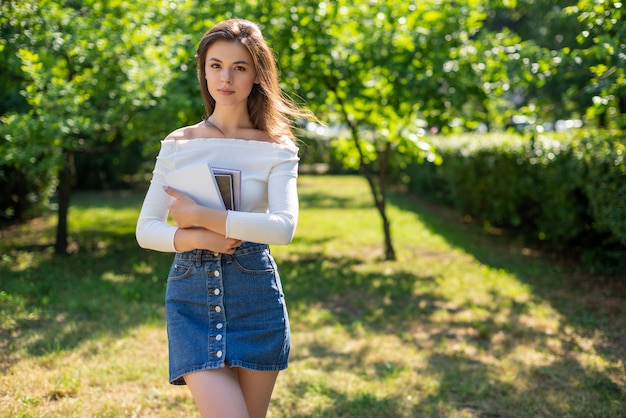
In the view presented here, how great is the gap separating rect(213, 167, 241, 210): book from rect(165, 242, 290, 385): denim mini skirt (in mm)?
172

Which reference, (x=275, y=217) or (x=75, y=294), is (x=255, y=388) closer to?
(x=275, y=217)

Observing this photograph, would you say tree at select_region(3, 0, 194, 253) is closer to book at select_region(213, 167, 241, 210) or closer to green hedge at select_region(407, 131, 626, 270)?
book at select_region(213, 167, 241, 210)

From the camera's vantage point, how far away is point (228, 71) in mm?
2297

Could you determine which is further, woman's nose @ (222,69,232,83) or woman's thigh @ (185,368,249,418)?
woman's nose @ (222,69,232,83)

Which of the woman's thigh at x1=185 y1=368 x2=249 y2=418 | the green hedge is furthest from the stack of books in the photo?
the green hedge

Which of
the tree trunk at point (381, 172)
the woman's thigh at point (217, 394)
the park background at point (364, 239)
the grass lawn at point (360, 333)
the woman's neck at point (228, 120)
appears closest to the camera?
the woman's thigh at point (217, 394)

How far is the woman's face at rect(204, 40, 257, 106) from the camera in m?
2.29

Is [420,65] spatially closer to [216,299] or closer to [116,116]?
[116,116]

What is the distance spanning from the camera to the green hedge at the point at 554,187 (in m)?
6.20

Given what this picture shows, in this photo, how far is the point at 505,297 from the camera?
6473 mm

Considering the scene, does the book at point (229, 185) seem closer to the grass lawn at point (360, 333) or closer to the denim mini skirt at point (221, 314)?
the denim mini skirt at point (221, 314)

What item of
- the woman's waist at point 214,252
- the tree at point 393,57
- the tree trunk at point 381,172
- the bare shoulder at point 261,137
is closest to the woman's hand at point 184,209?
the woman's waist at point 214,252

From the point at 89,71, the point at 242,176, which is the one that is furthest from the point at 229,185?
the point at 89,71

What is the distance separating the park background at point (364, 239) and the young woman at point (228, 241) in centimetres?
176
